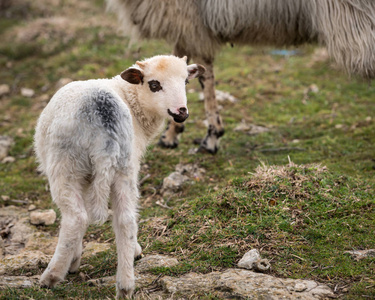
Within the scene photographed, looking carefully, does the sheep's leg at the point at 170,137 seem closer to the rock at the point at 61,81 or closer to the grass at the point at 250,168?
the grass at the point at 250,168

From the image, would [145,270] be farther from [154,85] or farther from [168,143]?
[168,143]

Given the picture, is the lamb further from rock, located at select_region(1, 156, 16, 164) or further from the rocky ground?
rock, located at select_region(1, 156, 16, 164)

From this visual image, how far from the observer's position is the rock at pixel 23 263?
3.55 m

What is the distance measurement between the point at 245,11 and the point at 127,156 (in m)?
2.86

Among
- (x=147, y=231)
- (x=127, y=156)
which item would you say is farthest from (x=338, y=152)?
(x=127, y=156)

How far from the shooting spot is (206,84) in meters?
5.80

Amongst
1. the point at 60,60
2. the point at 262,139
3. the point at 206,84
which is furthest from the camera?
the point at 60,60

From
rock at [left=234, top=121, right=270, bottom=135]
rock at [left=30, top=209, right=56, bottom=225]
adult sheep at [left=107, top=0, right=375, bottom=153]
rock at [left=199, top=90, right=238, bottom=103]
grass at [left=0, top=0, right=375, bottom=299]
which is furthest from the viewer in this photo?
rock at [left=199, top=90, right=238, bottom=103]

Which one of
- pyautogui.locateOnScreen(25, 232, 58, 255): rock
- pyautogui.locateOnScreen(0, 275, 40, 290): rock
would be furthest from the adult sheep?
pyautogui.locateOnScreen(0, 275, 40, 290): rock

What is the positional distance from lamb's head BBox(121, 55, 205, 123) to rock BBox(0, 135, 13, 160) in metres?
3.44

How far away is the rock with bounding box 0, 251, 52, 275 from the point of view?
3.55 meters

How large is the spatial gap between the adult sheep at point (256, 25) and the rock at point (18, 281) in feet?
10.9

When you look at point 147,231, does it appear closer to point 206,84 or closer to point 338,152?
point 206,84

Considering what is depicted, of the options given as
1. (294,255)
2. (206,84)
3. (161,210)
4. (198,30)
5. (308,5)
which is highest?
(308,5)
